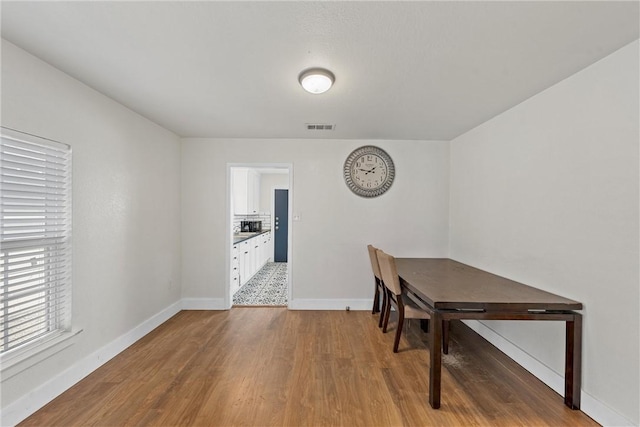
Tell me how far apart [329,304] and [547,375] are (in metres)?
2.28

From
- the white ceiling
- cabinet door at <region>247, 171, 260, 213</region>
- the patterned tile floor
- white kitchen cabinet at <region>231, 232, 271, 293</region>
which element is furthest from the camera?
cabinet door at <region>247, 171, 260, 213</region>

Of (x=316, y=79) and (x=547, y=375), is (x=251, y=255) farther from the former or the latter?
(x=547, y=375)

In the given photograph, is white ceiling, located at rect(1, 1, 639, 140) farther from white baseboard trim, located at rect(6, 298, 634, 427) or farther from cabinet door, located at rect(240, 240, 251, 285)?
cabinet door, located at rect(240, 240, 251, 285)

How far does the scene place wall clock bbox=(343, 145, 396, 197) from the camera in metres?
3.70

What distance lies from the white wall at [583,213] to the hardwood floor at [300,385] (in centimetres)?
39

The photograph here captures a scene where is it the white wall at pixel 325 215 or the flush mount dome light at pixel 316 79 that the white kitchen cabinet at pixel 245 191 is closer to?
the white wall at pixel 325 215

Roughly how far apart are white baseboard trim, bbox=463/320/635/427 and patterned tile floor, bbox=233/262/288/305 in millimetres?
2520

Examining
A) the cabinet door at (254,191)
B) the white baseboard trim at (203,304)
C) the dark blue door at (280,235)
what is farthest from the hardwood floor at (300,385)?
the dark blue door at (280,235)

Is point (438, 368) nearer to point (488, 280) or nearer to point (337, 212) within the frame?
point (488, 280)

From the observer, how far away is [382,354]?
2.52m

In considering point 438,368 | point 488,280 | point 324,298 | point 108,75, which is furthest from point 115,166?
point 488,280

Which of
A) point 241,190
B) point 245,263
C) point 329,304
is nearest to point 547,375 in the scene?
point 329,304

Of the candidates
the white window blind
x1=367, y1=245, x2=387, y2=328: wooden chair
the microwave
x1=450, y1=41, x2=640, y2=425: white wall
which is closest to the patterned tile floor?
the microwave

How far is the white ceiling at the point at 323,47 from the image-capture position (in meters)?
1.34
